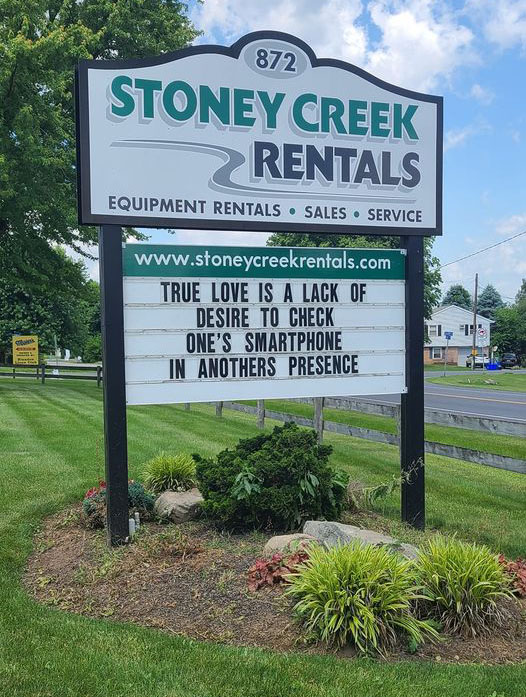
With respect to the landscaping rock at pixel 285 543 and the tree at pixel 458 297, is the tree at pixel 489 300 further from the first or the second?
the landscaping rock at pixel 285 543

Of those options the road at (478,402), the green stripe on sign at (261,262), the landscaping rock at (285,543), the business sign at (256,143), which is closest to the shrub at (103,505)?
the landscaping rock at (285,543)

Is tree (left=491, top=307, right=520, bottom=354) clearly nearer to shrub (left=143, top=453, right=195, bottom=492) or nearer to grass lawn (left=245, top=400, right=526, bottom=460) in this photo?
grass lawn (left=245, top=400, right=526, bottom=460)

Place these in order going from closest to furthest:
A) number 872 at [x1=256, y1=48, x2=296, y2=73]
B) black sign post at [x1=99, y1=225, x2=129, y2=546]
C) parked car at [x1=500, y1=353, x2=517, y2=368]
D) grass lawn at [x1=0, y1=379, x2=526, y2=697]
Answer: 1. grass lawn at [x1=0, y1=379, x2=526, y2=697]
2. black sign post at [x1=99, y1=225, x2=129, y2=546]
3. number 872 at [x1=256, y1=48, x2=296, y2=73]
4. parked car at [x1=500, y1=353, x2=517, y2=368]

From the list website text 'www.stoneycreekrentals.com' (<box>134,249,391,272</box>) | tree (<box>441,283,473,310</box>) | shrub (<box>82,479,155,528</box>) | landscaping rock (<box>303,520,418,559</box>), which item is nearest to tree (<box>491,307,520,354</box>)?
tree (<box>441,283,473,310</box>)

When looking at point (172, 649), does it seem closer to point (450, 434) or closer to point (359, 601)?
point (359, 601)

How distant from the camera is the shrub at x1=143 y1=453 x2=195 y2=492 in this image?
279 inches

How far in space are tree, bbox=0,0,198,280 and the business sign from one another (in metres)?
15.2

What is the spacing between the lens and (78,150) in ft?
18.3

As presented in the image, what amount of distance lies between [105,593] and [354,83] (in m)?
5.15

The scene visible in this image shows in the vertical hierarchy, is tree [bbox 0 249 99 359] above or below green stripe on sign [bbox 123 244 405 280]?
above

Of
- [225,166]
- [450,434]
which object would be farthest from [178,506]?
[450,434]

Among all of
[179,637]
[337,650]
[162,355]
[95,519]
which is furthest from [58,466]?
[337,650]

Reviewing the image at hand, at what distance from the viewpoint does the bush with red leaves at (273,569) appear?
15.2 ft

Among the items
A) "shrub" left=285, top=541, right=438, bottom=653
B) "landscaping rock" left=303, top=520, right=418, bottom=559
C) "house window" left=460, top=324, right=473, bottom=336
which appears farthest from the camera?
"house window" left=460, top=324, right=473, bottom=336
